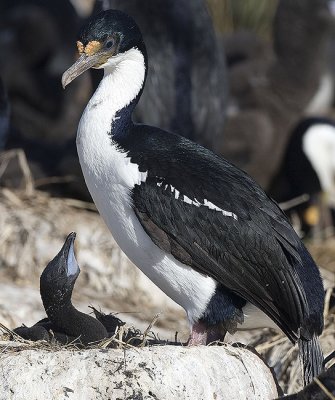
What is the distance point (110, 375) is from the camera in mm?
5238

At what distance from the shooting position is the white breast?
227 inches

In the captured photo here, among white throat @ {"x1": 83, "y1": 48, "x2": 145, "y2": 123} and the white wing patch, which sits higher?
white throat @ {"x1": 83, "y1": 48, "x2": 145, "y2": 123}

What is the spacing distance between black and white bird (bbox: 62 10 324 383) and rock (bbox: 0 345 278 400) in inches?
19.2

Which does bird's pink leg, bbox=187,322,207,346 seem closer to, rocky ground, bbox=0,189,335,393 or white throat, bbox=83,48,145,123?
white throat, bbox=83,48,145,123

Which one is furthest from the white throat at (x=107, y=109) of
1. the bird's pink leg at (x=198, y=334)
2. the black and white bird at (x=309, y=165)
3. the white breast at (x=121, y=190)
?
the black and white bird at (x=309, y=165)

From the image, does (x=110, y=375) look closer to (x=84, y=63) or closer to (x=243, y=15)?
(x=84, y=63)

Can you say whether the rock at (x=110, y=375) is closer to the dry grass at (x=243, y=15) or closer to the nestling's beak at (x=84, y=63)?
the nestling's beak at (x=84, y=63)

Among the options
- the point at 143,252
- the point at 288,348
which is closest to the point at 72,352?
the point at 143,252

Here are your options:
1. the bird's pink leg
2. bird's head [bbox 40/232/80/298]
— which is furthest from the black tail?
bird's head [bbox 40/232/80/298]

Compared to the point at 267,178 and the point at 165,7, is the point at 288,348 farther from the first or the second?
the point at 267,178

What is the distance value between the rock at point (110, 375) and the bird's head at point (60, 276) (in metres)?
0.45

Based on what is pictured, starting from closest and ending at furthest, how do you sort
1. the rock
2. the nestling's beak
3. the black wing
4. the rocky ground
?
the rock
the black wing
the nestling's beak
the rocky ground

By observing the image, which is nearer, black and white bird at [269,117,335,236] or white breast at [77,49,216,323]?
white breast at [77,49,216,323]

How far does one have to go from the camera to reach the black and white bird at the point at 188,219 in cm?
571
